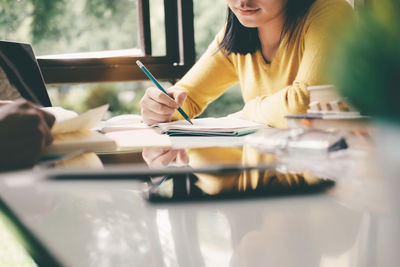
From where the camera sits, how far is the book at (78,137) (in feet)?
1.46

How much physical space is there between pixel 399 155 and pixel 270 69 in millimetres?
1096

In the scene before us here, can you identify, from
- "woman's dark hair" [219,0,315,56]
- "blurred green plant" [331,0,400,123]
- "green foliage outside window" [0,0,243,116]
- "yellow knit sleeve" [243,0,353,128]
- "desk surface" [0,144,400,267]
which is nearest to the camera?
"blurred green plant" [331,0,400,123]

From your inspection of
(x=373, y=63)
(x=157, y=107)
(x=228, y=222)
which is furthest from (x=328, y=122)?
(x=157, y=107)

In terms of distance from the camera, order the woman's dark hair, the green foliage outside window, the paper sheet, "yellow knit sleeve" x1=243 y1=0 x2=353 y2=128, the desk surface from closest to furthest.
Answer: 1. the desk surface
2. the paper sheet
3. "yellow knit sleeve" x1=243 y1=0 x2=353 y2=128
4. the woman's dark hair
5. the green foliage outside window

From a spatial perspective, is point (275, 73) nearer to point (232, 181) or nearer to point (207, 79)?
point (207, 79)

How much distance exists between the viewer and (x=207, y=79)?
1354 millimetres

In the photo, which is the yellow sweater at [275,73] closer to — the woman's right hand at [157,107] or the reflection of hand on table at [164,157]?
the woman's right hand at [157,107]

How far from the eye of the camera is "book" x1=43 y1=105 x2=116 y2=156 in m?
0.45

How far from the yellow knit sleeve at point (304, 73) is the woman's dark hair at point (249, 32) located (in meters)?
0.05

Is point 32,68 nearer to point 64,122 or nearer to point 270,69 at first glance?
point 64,122

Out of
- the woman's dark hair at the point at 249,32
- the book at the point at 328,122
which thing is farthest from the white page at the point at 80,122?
the woman's dark hair at the point at 249,32

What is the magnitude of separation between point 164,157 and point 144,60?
1575mm

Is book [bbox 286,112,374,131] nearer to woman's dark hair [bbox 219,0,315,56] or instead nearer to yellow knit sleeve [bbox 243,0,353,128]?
yellow knit sleeve [bbox 243,0,353,128]

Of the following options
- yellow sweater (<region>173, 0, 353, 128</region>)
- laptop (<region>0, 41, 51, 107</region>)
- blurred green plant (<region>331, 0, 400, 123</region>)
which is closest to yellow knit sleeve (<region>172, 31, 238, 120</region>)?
yellow sweater (<region>173, 0, 353, 128</region>)
